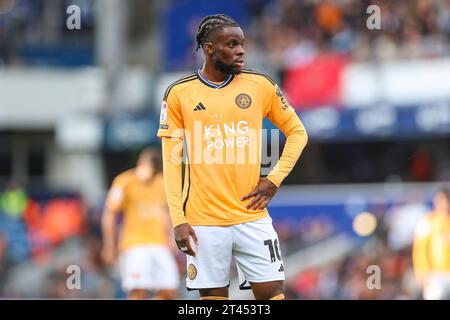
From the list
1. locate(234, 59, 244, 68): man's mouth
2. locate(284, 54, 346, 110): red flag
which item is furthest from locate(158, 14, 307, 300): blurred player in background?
locate(284, 54, 346, 110): red flag

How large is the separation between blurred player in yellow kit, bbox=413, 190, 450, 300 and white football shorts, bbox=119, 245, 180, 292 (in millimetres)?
3100

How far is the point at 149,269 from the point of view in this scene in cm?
1262

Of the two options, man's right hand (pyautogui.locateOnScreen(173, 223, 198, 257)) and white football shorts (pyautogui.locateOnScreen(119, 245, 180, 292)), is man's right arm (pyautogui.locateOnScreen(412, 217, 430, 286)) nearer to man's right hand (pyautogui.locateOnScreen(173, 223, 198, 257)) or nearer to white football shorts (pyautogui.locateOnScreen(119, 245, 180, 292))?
white football shorts (pyautogui.locateOnScreen(119, 245, 180, 292))

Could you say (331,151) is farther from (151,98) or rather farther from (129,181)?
(129,181)

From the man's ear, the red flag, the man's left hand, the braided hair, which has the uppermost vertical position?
the red flag

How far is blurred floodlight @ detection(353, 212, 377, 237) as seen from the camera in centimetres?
1867

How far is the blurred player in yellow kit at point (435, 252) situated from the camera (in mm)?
13820

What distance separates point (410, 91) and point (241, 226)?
47.7 ft

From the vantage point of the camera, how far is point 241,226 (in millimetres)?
7031

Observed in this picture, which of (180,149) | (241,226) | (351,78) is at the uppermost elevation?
(351,78)

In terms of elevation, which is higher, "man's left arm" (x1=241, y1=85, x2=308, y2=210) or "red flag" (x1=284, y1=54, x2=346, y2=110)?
"red flag" (x1=284, y1=54, x2=346, y2=110)

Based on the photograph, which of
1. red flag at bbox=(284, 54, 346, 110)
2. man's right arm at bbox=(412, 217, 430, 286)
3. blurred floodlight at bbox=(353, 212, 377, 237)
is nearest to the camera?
man's right arm at bbox=(412, 217, 430, 286)

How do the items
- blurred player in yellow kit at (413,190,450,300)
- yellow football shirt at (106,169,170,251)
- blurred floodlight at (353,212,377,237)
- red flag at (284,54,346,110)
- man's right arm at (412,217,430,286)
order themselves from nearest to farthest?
yellow football shirt at (106,169,170,251) < blurred player in yellow kit at (413,190,450,300) < man's right arm at (412,217,430,286) < blurred floodlight at (353,212,377,237) < red flag at (284,54,346,110)

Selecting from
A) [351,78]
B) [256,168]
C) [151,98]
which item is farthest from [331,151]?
[256,168]
